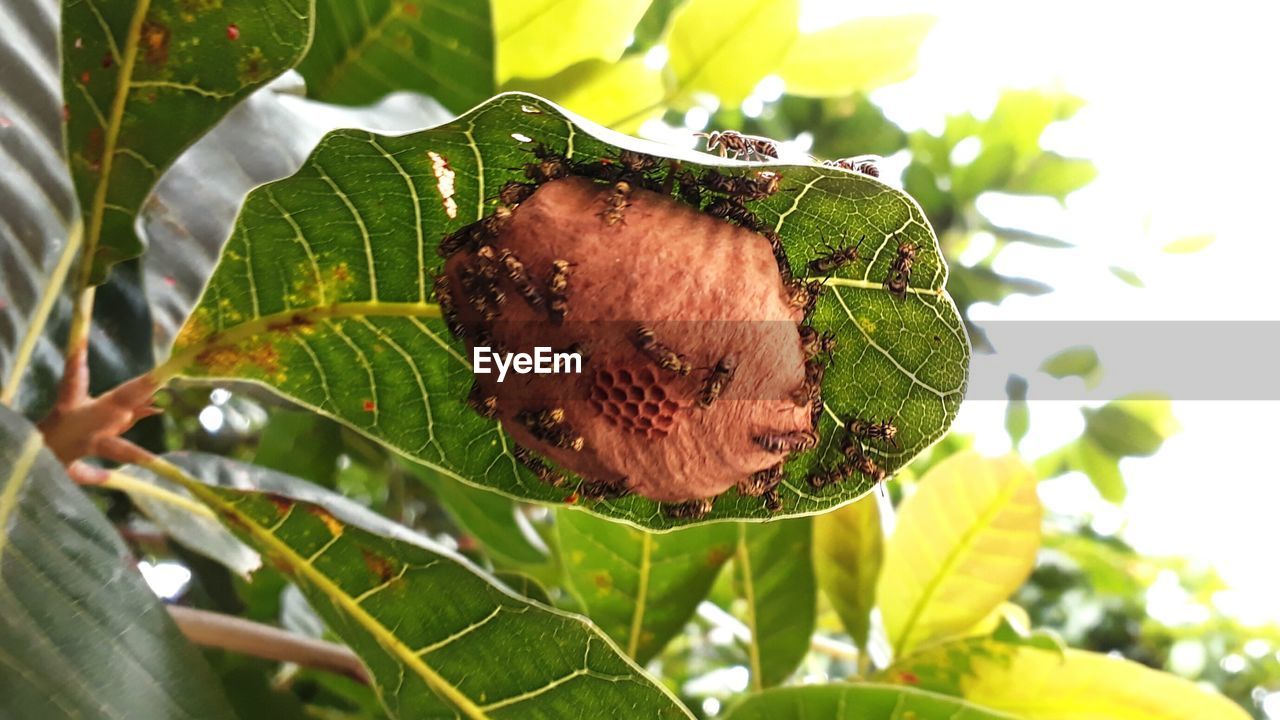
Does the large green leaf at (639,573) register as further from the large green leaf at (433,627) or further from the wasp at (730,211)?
the wasp at (730,211)

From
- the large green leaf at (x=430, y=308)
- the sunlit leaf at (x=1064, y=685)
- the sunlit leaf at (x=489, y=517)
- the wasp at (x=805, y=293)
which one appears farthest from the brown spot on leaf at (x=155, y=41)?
the sunlit leaf at (x=1064, y=685)

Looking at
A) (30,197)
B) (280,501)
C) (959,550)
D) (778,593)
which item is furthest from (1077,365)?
(30,197)

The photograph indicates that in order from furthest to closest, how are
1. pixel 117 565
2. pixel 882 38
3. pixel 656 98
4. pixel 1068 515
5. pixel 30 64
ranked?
pixel 1068 515, pixel 882 38, pixel 656 98, pixel 30 64, pixel 117 565

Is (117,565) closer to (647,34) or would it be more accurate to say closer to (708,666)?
(647,34)

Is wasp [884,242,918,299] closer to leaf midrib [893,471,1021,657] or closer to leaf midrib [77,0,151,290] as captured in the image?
leaf midrib [77,0,151,290]

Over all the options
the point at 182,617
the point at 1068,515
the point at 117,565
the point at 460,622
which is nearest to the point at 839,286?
the point at 460,622

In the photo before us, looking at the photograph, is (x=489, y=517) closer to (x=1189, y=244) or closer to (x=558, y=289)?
(x=558, y=289)
